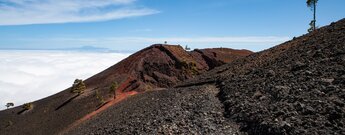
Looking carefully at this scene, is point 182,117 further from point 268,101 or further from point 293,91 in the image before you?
point 293,91

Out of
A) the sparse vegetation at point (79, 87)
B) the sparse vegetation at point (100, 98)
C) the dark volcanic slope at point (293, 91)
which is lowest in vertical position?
the sparse vegetation at point (100, 98)

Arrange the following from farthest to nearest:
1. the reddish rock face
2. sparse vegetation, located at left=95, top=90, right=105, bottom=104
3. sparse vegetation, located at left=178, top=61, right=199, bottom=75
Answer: sparse vegetation, located at left=178, top=61, right=199, bottom=75, the reddish rock face, sparse vegetation, located at left=95, top=90, right=105, bottom=104

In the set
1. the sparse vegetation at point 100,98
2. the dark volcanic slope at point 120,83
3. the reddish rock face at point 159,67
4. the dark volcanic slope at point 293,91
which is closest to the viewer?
the dark volcanic slope at point 293,91

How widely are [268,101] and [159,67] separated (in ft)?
137

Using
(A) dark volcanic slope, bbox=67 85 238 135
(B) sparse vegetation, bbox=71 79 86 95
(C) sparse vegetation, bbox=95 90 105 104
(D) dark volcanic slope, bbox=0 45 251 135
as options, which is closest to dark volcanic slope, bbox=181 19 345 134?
(A) dark volcanic slope, bbox=67 85 238 135

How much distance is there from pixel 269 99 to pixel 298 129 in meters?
5.69

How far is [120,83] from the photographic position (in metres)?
58.6

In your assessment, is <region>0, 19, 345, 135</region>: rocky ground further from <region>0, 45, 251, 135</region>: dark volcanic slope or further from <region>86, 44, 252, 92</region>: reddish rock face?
<region>0, 45, 251, 135</region>: dark volcanic slope

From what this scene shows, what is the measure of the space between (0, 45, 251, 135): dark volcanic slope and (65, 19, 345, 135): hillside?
25556mm

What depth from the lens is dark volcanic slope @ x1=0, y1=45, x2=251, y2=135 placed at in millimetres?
54375

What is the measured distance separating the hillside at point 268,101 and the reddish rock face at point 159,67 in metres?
26.0

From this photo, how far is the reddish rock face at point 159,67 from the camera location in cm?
5803

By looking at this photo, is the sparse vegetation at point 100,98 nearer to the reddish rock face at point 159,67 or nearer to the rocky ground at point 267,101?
the reddish rock face at point 159,67

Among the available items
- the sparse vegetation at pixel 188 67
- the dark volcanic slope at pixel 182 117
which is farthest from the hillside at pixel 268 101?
the sparse vegetation at pixel 188 67
